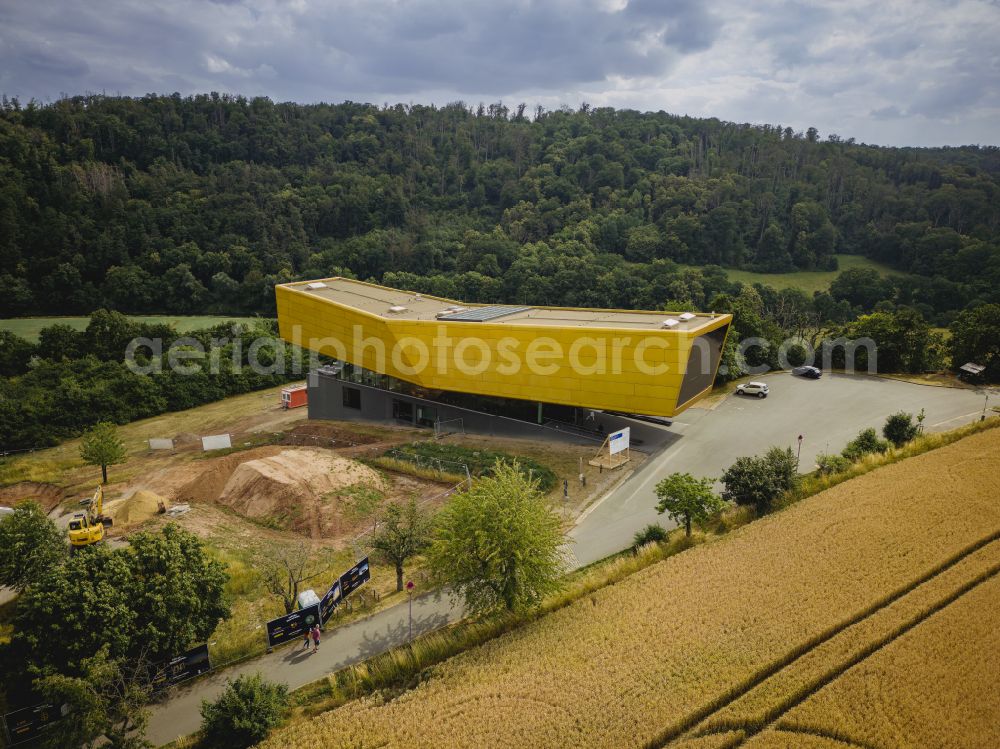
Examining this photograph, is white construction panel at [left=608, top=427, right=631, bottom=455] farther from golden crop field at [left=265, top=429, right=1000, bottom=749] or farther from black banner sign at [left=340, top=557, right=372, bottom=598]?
black banner sign at [left=340, top=557, right=372, bottom=598]

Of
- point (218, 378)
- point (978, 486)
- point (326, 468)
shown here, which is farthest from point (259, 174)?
point (978, 486)

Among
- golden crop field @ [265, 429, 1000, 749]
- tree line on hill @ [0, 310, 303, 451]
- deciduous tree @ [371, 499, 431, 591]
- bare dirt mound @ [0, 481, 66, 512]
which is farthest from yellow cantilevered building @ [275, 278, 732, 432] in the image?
bare dirt mound @ [0, 481, 66, 512]

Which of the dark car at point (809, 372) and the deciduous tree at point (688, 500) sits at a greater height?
the dark car at point (809, 372)

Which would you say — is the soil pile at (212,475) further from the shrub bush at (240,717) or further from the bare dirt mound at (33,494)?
the shrub bush at (240,717)

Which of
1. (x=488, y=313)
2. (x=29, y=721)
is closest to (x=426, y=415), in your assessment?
(x=488, y=313)

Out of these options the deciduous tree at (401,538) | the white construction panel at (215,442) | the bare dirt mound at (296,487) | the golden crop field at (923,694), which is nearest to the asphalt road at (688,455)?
the deciduous tree at (401,538)

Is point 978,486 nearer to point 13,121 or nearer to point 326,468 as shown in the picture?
point 326,468

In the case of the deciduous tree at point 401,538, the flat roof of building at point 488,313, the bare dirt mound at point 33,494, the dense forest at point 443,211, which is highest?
the dense forest at point 443,211
